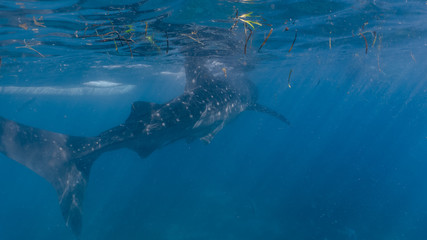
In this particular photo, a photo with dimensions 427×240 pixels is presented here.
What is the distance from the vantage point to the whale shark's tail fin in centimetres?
514

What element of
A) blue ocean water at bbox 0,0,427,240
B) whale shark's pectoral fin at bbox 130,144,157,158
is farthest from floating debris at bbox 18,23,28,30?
whale shark's pectoral fin at bbox 130,144,157,158

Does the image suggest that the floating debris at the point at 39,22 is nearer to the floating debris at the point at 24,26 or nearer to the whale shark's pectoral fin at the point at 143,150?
the floating debris at the point at 24,26

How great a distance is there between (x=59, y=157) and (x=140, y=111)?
226 centimetres

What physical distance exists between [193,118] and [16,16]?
7108 mm

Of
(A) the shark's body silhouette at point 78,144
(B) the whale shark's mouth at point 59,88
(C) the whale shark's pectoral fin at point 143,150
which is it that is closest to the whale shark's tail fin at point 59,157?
(A) the shark's body silhouette at point 78,144

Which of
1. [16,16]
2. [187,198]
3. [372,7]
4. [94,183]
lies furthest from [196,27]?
[94,183]

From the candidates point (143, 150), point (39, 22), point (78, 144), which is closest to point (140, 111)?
point (143, 150)

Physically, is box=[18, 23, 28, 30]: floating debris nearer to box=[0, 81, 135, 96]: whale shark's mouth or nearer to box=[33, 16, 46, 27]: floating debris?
box=[33, 16, 46, 27]: floating debris

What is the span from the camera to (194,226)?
43.4 feet

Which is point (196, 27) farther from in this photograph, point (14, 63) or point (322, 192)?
point (322, 192)

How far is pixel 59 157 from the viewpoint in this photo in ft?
18.6

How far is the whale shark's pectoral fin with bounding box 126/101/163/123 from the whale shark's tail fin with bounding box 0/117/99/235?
43.4 inches

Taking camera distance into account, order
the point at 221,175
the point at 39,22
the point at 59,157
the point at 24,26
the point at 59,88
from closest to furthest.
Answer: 1. the point at 59,157
2. the point at 39,22
3. the point at 24,26
4. the point at 221,175
5. the point at 59,88

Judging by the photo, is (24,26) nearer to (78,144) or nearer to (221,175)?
(78,144)
